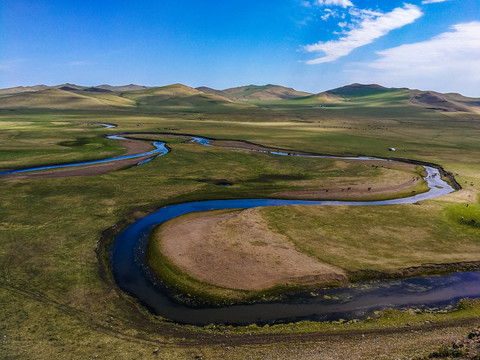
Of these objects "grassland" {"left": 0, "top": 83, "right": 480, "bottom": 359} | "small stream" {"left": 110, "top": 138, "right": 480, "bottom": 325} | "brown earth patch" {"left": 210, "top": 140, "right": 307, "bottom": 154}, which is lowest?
"small stream" {"left": 110, "top": 138, "right": 480, "bottom": 325}

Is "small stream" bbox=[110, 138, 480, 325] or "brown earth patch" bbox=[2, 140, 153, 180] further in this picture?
"brown earth patch" bbox=[2, 140, 153, 180]

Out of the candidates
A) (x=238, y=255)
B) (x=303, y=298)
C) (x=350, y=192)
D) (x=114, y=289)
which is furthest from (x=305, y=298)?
(x=350, y=192)

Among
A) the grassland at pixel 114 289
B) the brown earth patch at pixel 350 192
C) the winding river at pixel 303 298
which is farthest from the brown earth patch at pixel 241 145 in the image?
the winding river at pixel 303 298

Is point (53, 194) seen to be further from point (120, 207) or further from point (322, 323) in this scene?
point (322, 323)

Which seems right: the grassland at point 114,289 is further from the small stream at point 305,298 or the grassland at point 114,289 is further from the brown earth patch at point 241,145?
the brown earth patch at point 241,145

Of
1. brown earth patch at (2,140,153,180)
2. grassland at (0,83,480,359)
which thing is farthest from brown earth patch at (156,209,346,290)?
brown earth patch at (2,140,153,180)

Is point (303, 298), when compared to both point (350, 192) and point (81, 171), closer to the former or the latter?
point (350, 192)

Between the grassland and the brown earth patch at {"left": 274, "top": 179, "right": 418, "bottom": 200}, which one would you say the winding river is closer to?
the grassland

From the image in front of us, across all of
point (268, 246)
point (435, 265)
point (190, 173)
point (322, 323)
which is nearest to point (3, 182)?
point (190, 173)
